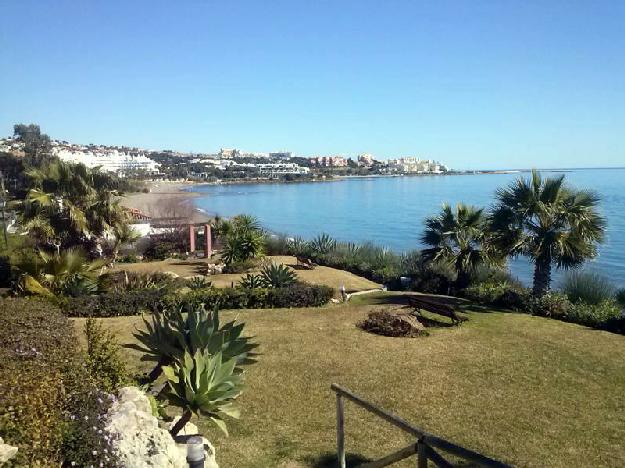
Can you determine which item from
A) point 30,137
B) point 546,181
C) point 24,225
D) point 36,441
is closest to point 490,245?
point 546,181

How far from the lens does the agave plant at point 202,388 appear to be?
5.63 meters

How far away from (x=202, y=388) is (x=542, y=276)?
1235 centimetres

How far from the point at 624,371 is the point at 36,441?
32.0ft

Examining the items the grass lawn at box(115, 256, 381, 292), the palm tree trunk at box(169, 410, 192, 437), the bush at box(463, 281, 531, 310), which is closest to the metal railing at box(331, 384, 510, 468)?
the palm tree trunk at box(169, 410, 192, 437)

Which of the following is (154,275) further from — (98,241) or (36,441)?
(36,441)

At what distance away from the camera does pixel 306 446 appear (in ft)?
21.3

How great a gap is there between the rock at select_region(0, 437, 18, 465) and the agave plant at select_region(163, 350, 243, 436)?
1924 mm

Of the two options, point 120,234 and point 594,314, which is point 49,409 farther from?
point 120,234

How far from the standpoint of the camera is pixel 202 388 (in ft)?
18.6

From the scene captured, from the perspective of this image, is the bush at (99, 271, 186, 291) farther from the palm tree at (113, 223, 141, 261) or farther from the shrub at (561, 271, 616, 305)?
the shrub at (561, 271, 616, 305)

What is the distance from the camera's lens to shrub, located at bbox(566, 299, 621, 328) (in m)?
13.3

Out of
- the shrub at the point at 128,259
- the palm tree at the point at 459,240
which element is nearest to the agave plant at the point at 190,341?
the palm tree at the point at 459,240

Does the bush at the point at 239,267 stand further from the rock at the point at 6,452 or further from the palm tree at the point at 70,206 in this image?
the rock at the point at 6,452

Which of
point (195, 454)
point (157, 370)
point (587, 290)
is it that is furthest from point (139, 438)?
point (587, 290)
